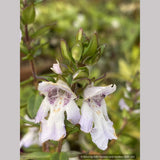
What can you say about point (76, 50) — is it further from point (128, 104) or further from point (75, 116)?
point (128, 104)

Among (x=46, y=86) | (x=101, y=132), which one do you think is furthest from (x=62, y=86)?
(x=101, y=132)

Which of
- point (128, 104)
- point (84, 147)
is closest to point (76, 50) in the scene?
point (128, 104)

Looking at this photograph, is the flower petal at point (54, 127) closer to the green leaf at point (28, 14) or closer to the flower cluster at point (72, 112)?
the flower cluster at point (72, 112)

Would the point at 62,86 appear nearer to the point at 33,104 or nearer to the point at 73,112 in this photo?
the point at 73,112

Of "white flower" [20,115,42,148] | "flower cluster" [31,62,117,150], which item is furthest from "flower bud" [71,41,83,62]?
"white flower" [20,115,42,148]

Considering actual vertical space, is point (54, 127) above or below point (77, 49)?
below
